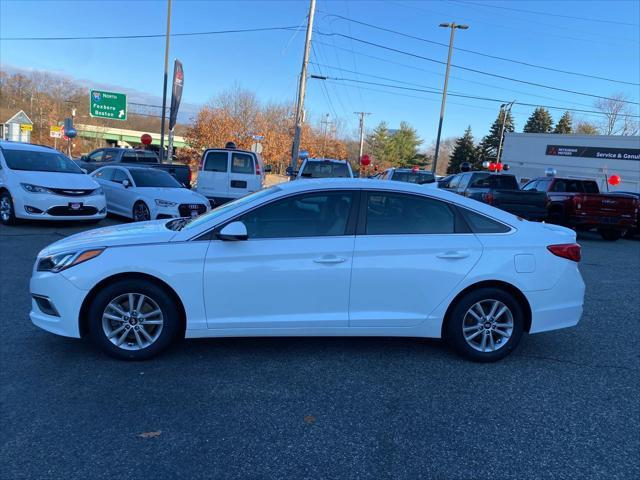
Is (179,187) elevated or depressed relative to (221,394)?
elevated

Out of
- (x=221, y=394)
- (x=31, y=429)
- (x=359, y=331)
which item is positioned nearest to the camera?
(x=31, y=429)

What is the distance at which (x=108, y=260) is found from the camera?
383 centimetres

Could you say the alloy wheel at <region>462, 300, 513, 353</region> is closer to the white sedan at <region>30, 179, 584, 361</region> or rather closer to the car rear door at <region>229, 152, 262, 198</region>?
the white sedan at <region>30, 179, 584, 361</region>

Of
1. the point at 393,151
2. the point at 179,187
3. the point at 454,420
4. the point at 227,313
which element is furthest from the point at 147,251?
the point at 393,151

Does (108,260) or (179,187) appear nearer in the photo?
(108,260)

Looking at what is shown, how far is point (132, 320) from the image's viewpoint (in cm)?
393

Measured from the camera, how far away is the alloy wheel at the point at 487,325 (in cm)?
421

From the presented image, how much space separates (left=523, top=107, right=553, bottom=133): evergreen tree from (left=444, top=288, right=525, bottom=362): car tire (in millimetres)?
82169

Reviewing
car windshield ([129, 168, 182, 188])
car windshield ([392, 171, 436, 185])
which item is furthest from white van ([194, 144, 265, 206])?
car windshield ([392, 171, 436, 185])

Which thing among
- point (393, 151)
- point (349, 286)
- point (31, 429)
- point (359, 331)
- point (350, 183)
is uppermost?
point (393, 151)

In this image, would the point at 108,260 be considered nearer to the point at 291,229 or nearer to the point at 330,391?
the point at 291,229

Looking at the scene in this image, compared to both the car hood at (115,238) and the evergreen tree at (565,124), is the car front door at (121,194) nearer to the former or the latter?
the car hood at (115,238)

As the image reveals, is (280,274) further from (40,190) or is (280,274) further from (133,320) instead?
(40,190)

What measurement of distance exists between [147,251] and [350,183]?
5.85ft
